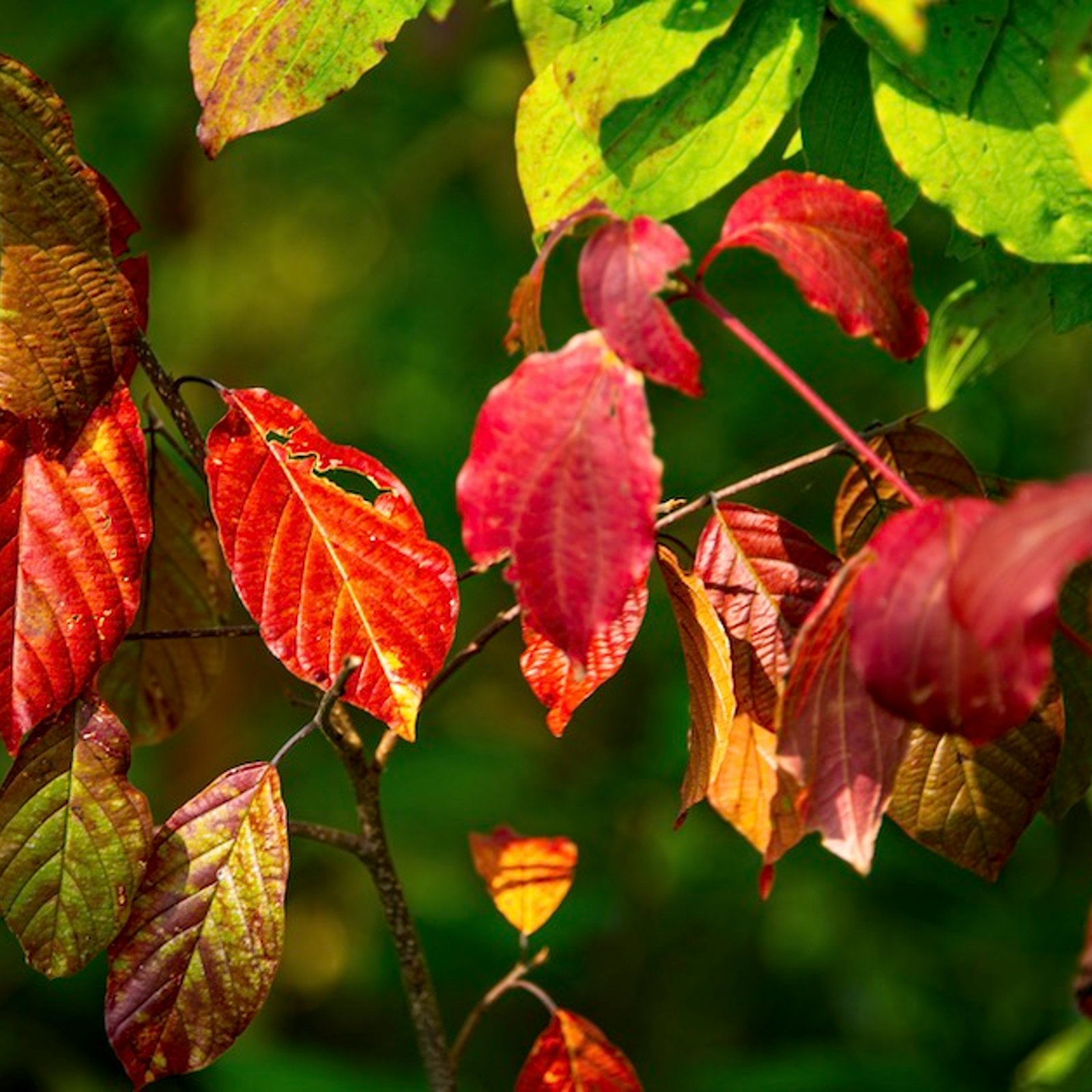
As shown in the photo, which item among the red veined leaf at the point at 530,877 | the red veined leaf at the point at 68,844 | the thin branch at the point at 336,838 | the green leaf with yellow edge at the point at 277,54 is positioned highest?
the green leaf with yellow edge at the point at 277,54

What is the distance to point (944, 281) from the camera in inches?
91.4

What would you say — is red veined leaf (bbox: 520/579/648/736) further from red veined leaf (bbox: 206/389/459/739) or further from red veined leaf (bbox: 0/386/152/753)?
red veined leaf (bbox: 0/386/152/753)

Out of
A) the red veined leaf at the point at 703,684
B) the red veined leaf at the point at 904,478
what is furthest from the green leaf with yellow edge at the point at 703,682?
the red veined leaf at the point at 904,478

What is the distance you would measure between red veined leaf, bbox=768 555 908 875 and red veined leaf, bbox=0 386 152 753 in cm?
32

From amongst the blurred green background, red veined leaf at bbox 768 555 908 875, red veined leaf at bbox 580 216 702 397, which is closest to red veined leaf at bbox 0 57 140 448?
red veined leaf at bbox 580 216 702 397

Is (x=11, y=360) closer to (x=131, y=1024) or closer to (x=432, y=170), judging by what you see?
(x=131, y=1024)

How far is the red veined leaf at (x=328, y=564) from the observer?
67 centimetres

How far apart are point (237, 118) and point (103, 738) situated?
12.7 inches

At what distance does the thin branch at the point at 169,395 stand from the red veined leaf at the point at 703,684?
0.89 ft

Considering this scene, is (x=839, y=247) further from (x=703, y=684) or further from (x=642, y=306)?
(x=703, y=684)

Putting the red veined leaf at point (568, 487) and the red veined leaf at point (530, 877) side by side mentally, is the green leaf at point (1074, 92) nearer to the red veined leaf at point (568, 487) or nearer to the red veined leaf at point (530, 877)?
the red veined leaf at point (568, 487)

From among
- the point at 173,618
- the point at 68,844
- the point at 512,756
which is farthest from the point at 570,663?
the point at 512,756

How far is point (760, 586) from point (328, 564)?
22cm

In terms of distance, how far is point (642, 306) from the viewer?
541 mm
